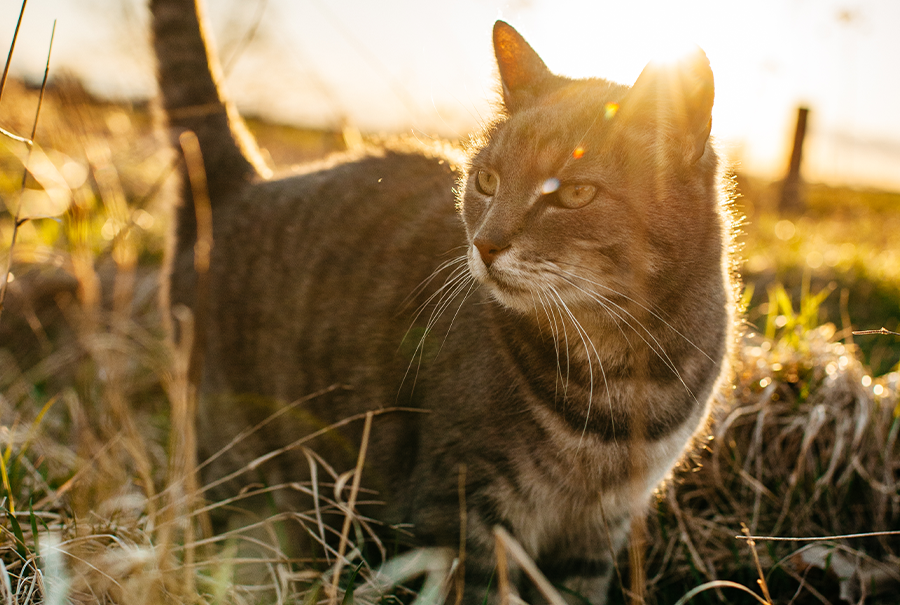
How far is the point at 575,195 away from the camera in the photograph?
139 cm

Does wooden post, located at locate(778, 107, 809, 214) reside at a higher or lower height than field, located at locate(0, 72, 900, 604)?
higher

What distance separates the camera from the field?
1.28 meters

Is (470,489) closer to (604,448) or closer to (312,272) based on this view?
(604,448)

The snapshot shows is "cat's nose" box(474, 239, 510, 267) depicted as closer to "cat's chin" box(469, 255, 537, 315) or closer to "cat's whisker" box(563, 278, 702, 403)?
"cat's chin" box(469, 255, 537, 315)

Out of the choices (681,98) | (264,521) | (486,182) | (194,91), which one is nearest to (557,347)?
(486,182)

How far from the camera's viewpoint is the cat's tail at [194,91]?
2287 millimetres

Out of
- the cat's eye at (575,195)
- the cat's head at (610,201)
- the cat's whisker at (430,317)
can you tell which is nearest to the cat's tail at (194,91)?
the cat's whisker at (430,317)

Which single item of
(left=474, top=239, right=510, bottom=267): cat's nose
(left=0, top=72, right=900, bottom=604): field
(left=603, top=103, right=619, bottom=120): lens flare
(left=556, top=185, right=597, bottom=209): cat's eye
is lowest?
(left=0, top=72, right=900, bottom=604): field

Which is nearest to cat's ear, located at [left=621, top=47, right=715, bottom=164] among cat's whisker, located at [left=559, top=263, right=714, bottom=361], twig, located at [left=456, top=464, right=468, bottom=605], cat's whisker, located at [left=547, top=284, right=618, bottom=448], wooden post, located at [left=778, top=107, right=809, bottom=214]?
cat's whisker, located at [left=559, top=263, right=714, bottom=361]

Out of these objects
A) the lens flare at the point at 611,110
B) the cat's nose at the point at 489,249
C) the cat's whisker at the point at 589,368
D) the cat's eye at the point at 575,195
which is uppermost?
the lens flare at the point at 611,110

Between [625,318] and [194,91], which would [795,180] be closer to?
[625,318]

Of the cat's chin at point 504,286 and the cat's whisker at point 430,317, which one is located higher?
the cat's chin at point 504,286

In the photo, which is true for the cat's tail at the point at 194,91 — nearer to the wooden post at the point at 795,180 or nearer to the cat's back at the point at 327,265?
the cat's back at the point at 327,265

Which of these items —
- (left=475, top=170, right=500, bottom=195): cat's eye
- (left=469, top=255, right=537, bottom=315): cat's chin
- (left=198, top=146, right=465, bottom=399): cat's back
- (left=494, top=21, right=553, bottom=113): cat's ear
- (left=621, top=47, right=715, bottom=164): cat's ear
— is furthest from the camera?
(left=198, top=146, right=465, bottom=399): cat's back
